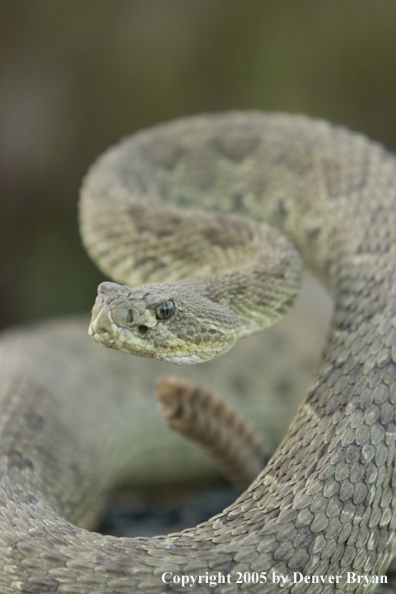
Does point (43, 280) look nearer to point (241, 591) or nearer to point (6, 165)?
point (6, 165)

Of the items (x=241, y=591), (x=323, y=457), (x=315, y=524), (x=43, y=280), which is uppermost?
(x=43, y=280)

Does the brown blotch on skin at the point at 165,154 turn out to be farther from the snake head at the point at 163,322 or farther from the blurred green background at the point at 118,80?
the blurred green background at the point at 118,80

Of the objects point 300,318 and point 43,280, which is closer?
point 300,318

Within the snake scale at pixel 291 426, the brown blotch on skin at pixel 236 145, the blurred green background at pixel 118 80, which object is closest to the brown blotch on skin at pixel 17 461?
the snake scale at pixel 291 426

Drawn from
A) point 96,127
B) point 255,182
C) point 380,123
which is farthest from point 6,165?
point 380,123

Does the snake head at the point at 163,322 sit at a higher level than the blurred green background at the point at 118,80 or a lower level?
lower

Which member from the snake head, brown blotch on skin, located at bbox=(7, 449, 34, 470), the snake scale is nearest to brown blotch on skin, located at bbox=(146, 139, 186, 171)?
the snake scale

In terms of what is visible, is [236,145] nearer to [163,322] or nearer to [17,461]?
[163,322]
